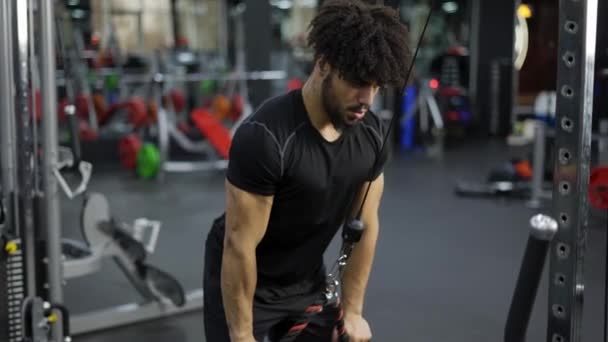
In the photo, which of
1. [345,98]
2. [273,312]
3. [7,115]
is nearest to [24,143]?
[7,115]

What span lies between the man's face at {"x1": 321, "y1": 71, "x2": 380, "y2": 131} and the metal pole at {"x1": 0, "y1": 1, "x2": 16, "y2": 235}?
150 cm

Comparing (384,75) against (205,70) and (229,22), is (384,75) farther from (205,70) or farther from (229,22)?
(229,22)

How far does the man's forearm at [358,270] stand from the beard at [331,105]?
32 centimetres

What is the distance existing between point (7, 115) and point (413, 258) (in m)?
2.60

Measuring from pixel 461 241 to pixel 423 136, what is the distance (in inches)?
165

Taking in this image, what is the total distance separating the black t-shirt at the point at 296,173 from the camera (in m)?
1.59

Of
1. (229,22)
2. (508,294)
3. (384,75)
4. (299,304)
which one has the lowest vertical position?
(508,294)

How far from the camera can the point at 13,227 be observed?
2.75m

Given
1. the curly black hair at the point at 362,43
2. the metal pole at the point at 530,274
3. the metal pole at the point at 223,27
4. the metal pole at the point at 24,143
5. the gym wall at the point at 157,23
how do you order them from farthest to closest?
the metal pole at the point at 223,27 → the gym wall at the point at 157,23 → the metal pole at the point at 24,143 → the curly black hair at the point at 362,43 → the metal pole at the point at 530,274

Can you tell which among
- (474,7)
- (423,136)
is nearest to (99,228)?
(423,136)

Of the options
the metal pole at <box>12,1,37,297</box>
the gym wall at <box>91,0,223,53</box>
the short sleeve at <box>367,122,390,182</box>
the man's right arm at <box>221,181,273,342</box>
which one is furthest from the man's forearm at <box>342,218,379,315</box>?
the gym wall at <box>91,0,223,53</box>

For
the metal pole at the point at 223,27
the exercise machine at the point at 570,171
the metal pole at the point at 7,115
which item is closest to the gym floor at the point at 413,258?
the metal pole at the point at 7,115

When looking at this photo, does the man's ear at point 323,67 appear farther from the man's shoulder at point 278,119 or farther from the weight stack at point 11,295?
the weight stack at point 11,295

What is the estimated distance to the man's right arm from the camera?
1607 mm
